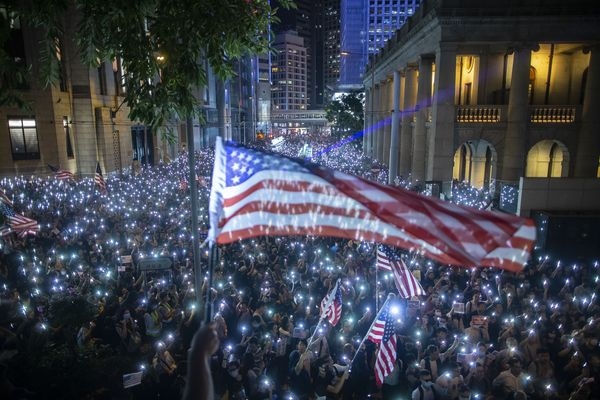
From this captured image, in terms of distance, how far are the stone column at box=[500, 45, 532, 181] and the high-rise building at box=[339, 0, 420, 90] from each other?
110 metres

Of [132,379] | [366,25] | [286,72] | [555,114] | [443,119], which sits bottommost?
[132,379]

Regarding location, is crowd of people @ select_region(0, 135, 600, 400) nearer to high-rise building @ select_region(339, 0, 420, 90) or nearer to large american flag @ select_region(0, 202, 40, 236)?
large american flag @ select_region(0, 202, 40, 236)

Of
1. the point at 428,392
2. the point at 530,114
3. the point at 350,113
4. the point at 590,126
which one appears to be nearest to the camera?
the point at 428,392

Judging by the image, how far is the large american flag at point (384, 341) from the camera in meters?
8.09

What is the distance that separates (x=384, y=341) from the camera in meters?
8.26

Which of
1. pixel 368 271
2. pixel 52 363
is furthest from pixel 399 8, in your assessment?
pixel 52 363

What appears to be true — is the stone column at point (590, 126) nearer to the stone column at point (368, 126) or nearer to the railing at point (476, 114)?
the railing at point (476, 114)

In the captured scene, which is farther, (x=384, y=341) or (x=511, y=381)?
(x=384, y=341)

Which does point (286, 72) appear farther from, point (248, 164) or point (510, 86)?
point (248, 164)

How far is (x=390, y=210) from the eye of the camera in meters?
4.49

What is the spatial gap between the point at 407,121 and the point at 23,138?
1153 inches

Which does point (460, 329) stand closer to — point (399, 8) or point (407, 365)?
point (407, 365)

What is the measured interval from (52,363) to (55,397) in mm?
458

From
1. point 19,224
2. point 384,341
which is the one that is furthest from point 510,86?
point 19,224
